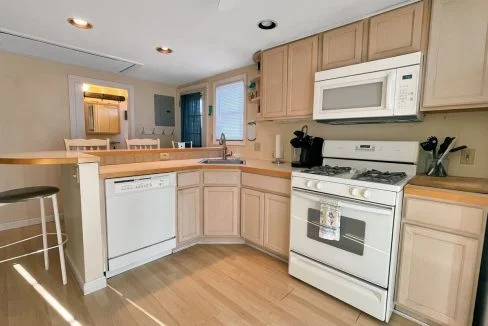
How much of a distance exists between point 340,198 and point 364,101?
79 cm

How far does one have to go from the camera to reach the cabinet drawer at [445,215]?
1.25 meters

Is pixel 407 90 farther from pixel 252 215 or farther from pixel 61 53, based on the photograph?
pixel 61 53

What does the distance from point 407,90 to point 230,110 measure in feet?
7.39

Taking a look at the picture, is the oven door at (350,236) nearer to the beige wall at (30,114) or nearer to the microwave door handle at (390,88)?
the microwave door handle at (390,88)

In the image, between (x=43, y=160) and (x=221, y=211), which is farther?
(x=221, y=211)

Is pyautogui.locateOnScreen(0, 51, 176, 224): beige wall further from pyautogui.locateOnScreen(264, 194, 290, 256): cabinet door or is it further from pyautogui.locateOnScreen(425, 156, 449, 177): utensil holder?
pyautogui.locateOnScreen(425, 156, 449, 177): utensil holder

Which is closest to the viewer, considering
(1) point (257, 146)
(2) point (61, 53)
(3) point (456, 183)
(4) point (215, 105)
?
(3) point (456, 183)

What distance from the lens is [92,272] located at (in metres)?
1.75

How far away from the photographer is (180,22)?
1.98 meters

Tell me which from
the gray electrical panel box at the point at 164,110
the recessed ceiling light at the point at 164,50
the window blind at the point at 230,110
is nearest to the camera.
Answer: the recessed ceiling light at the point at 164,50

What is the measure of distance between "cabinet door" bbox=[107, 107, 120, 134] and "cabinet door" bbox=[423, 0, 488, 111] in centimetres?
452

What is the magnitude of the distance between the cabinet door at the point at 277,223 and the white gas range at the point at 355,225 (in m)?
0.17

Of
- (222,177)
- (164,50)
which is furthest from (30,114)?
(222,177)

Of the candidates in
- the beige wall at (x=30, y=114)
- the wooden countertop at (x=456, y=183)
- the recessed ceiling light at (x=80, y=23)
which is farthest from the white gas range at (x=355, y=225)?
the beige wall at (x=30, y=114)
